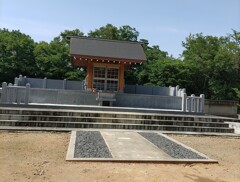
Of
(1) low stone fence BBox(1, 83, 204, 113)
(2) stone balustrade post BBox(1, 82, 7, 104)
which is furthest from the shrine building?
(2) stone balustrade post BBox(1, 82, 7, 104)

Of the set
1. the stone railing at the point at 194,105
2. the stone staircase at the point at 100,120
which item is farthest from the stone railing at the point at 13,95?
the stone railing at the point at 194,105

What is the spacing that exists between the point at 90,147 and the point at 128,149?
3.64 ft

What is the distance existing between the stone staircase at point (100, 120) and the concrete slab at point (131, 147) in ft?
6.15

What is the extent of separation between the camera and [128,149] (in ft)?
24.7

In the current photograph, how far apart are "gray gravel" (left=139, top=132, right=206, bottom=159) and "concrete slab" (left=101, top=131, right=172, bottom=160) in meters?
0.24

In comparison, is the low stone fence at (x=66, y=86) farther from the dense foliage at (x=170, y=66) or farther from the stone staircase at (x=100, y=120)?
the stone staircase at (x=100, y=120)

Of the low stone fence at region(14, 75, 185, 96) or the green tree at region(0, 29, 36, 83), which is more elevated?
the green tree at region(0, 29, 36, 83)

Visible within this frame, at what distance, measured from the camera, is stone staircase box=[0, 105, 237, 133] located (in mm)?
10688

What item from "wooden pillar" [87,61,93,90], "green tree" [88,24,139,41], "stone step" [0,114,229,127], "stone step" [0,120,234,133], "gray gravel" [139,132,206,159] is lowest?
"gray gravel" [139,132,206,159]

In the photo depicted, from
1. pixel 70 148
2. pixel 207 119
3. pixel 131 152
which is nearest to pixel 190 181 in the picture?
pixel 131 152

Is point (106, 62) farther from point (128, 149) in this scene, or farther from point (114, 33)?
point (114, 33)

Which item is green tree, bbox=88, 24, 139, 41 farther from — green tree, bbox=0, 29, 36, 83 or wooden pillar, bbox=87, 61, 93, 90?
wooden pillar, bbox=87, 61, 93, 90

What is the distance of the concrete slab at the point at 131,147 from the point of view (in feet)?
22.5

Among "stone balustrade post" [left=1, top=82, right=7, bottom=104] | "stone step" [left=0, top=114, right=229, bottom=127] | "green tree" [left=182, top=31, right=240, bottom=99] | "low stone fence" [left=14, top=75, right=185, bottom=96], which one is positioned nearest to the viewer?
"stone step" [left=0, top=114, right=229, bottom=127]
